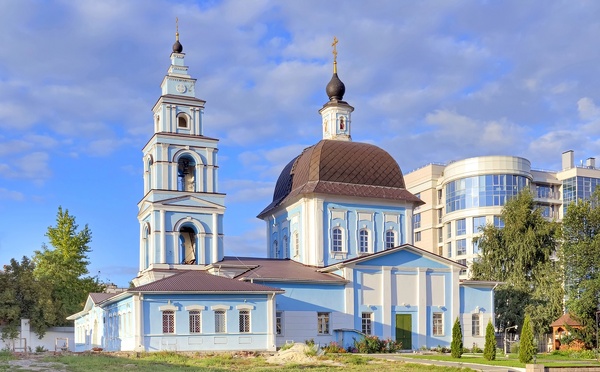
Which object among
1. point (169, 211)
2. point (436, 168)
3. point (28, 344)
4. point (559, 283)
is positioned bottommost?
point (28, 344)

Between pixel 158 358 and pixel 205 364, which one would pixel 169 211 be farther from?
pixel 205 364

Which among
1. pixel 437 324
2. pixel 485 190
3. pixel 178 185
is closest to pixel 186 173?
pixel 178 185

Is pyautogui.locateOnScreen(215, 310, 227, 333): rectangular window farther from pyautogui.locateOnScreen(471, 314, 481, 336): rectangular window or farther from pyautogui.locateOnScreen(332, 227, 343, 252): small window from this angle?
pyautogui.locateOnScreen(471, 314, 481, 336): rectangular window

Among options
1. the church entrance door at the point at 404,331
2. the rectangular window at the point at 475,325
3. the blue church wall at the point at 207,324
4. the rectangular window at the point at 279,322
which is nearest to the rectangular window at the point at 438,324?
the church entrance door at the point at 404,331

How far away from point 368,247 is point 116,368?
20.0 meters

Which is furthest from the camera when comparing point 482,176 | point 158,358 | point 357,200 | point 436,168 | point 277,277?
point 436,168

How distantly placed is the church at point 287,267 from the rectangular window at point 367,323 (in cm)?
5

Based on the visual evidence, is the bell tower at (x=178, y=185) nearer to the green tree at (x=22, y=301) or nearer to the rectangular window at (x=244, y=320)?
the rectangular window at (x=244, y=320)

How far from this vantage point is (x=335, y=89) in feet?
152

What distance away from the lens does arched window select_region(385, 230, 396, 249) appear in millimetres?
41531

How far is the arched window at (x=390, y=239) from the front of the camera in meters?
41.5

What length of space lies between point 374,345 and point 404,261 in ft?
16.6

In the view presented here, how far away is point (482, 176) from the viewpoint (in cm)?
6838

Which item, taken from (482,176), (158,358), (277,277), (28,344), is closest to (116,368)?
(158,358)
